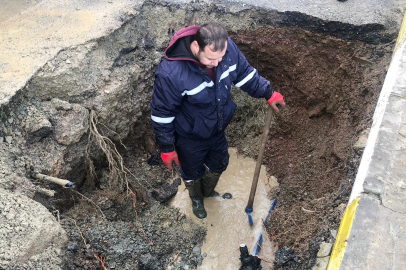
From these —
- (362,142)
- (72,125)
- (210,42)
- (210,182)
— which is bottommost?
(210,182)

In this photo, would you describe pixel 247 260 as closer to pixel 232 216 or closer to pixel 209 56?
pixel 232 216

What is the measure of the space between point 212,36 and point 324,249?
Result: 160 centimetres

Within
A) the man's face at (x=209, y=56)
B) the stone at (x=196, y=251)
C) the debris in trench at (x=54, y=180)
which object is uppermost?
the man's face at (x=209, y=56)

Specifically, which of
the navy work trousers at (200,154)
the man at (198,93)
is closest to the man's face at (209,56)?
the man at (198,93)

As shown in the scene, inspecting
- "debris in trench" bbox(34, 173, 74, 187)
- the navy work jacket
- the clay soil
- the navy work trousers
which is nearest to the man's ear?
the navy work jacket

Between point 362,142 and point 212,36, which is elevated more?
point 212,36

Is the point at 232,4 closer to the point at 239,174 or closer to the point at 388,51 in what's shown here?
the point at 388,51

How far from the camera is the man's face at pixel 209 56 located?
2322mm

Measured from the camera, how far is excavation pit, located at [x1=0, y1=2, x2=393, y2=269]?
2.71 metres

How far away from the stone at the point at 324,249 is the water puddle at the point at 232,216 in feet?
2.87

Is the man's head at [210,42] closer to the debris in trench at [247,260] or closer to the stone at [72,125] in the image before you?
the stone at [72,125]

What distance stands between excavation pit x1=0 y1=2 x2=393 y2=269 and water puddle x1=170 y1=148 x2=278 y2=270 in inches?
4.7

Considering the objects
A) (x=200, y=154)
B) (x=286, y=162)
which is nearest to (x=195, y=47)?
(x=200, y=154)

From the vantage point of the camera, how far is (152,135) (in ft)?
13.2
